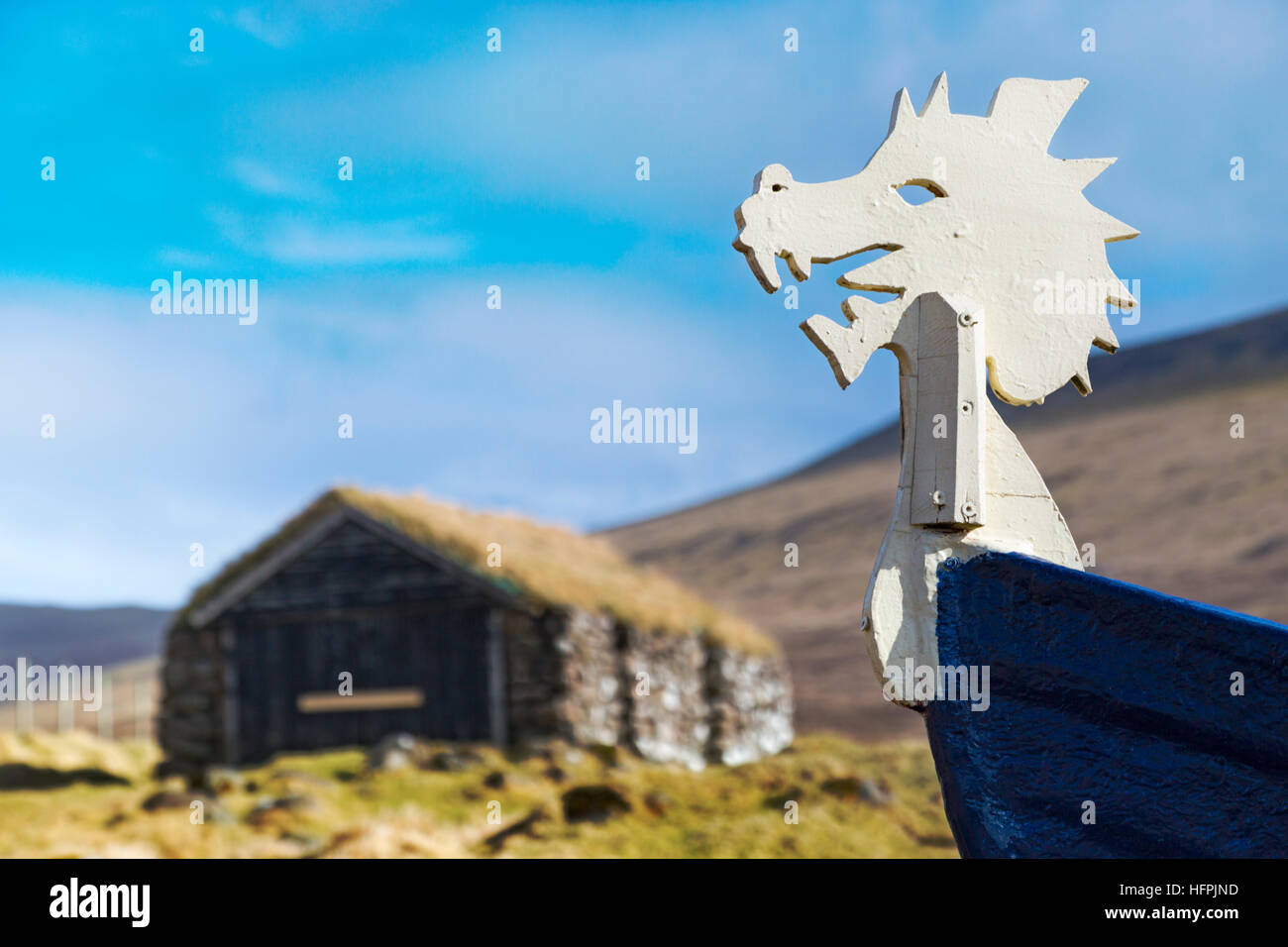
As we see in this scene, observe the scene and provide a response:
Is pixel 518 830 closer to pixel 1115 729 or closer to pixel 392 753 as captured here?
pixel 392 753

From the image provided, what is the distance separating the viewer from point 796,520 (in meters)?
A: 79.6

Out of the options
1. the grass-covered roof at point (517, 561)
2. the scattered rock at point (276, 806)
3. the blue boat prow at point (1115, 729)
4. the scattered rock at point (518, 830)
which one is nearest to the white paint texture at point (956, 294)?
the blue boat prow at point (1115, 729)

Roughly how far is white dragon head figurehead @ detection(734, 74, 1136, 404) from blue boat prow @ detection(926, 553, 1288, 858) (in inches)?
27.5

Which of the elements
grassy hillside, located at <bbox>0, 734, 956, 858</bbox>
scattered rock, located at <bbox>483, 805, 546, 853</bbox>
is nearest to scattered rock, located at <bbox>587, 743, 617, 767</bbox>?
grassy hillside, located at <bbox>0, 734, 956, 858</bbox>

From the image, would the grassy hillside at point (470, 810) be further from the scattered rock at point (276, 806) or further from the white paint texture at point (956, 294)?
the white paint texture at point (956, 294)

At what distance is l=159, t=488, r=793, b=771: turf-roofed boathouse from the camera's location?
16641 mm

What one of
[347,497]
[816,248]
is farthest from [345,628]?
[816,248]

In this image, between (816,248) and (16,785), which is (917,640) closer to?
(816,248)

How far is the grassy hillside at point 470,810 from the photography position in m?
12.2

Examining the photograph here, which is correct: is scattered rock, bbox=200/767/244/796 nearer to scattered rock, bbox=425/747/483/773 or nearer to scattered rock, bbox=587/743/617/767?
scattered rock, bbox=425/747/483/773

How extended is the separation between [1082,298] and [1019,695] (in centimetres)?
118
